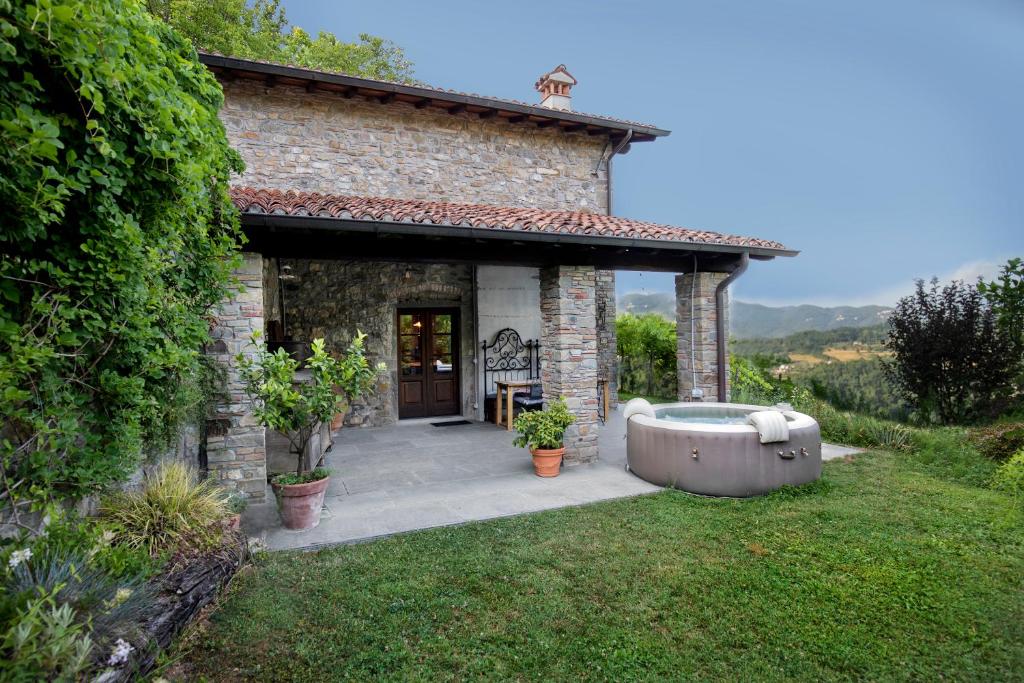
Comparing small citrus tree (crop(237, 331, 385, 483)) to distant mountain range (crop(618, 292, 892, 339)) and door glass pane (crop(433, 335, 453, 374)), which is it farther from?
distant mountain range (crop(618, 292, 892, 339))

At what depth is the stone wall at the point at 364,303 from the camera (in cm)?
835

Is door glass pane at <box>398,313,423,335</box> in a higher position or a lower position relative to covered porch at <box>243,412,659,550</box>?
higher

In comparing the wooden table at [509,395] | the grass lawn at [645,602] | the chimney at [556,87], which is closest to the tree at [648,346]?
the wooden table at [509,395]

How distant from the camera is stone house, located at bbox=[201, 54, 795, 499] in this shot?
486 centimetres

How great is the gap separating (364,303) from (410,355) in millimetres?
1285

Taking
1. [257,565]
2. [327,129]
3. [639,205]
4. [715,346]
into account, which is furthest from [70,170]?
[639,205]

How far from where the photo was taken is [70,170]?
2.07 metres

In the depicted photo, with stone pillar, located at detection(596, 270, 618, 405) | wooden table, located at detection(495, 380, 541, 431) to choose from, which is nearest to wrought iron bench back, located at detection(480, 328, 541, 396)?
wooden table, located at detection(495, 380, 541, 431)

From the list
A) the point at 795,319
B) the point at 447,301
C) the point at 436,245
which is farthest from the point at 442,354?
the point at 795,319

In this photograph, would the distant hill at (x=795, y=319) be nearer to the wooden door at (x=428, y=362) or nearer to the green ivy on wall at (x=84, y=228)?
the wooden door at (x=428, y=362)

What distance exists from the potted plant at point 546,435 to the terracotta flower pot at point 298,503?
230 cm

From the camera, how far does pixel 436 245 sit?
5.50 meters

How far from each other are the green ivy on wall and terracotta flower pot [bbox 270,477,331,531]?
1.23 meters

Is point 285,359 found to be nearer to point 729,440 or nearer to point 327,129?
point 729,440
